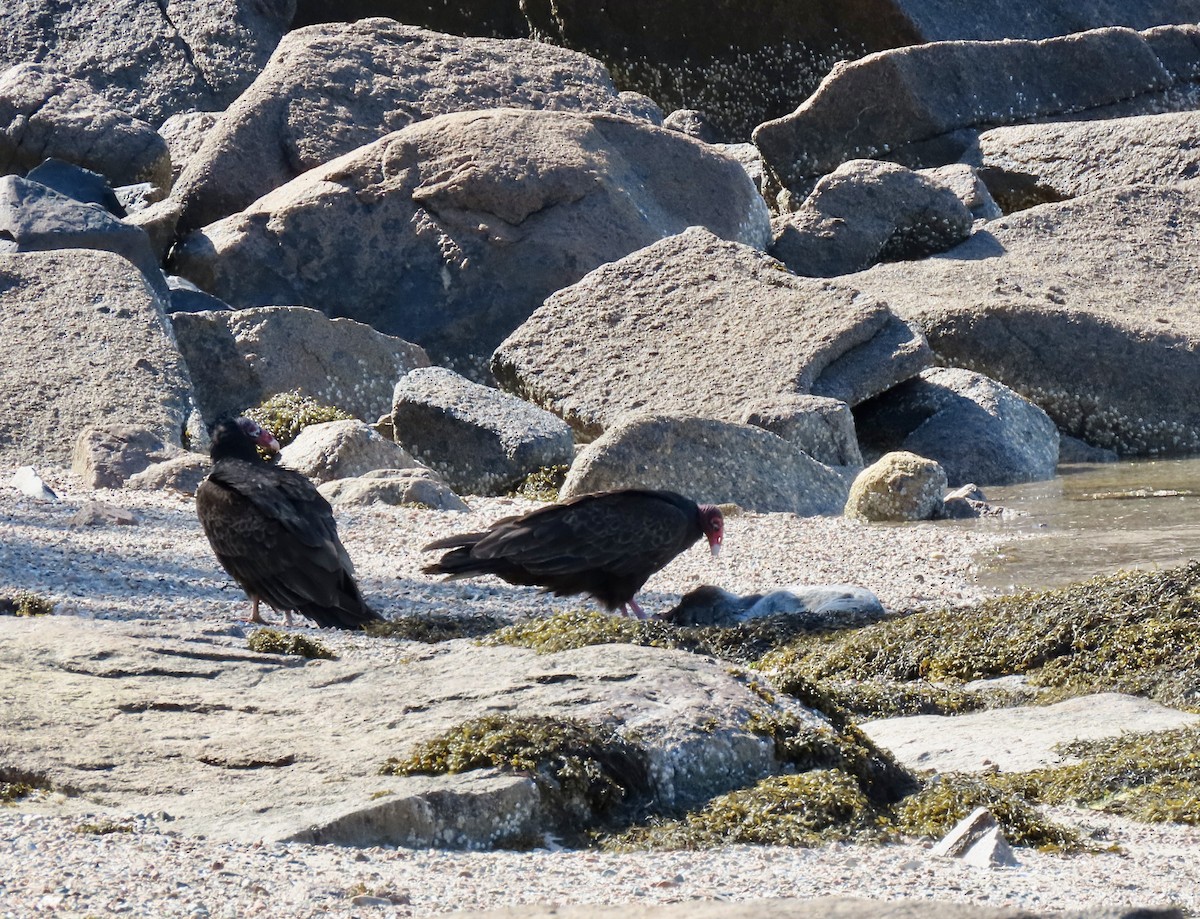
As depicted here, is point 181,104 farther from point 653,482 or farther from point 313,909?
point 313,909

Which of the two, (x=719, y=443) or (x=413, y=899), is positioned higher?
(x=413, y=899)

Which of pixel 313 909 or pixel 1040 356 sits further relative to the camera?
pixel 1040 356

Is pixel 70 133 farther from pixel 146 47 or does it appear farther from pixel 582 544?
pixel 582 544

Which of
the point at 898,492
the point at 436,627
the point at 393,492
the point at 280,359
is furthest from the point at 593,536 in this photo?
the point at 280,359

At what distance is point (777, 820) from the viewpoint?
4.12 meters

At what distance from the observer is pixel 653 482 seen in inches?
469

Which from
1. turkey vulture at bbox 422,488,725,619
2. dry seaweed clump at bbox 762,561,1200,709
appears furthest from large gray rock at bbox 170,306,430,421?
dry seaweed clump at bbox 762,561,1200,709

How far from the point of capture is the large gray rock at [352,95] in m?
19.5

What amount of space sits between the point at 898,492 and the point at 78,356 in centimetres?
707

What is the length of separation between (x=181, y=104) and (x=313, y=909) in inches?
949

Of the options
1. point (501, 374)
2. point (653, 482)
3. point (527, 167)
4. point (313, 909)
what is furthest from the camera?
point (527, 167)

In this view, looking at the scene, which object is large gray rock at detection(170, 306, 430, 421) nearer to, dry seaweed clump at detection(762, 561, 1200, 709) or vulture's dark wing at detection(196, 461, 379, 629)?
vulture's dark wing at detection(196, 461, 379, 629)

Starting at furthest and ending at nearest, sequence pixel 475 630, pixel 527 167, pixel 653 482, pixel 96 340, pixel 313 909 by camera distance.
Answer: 1. pixel 527 167
2. pixel 96 340
3. pixel 653 482
4. pixel 475 630
5. pixel 313 909

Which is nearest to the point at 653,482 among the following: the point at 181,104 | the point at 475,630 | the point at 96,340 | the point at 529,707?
the point at 475,630
